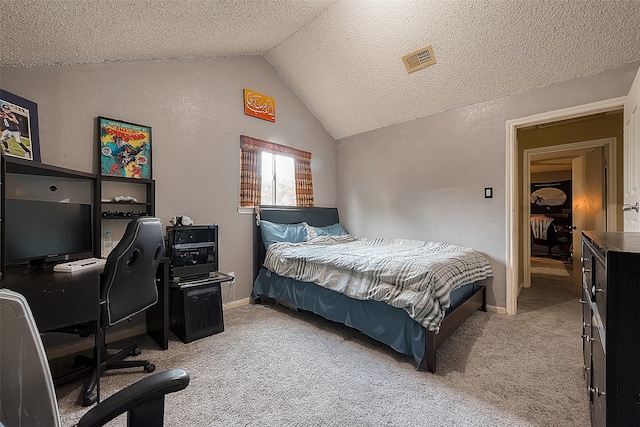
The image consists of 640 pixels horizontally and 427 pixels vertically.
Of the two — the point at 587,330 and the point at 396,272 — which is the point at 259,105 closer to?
the point at 396,272

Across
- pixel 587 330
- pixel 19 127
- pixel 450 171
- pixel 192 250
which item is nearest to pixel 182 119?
pixel 19 127

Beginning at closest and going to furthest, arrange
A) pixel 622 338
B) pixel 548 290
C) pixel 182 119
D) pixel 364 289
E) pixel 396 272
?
pixel 622 338
pixel 396 272
pixel 364 289
pixel 182 119
pixel 548 290

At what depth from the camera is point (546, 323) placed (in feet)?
8.84

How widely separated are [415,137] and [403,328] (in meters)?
2.61

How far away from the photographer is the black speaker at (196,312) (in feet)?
7.82

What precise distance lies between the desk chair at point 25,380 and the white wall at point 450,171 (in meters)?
3.40

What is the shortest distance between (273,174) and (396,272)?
235cm

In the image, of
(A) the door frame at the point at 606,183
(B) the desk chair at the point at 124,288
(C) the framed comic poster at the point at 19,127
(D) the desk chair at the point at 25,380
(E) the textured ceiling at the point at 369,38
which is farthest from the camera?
(A) the door frame at the point at 606,183

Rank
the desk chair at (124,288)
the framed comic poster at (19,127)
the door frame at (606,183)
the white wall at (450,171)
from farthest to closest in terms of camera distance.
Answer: the door frame at (606,183) < the white wall at (450,171) < the framed comic poster at (19,127) < the desk chair at (124,288)

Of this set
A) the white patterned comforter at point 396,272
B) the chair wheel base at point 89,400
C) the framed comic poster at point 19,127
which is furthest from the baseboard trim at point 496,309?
the framed comic poster at point 19,127

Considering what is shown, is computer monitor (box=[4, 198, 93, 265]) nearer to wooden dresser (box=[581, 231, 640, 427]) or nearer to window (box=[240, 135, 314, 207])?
window (box=[240, 135, 314, 207])

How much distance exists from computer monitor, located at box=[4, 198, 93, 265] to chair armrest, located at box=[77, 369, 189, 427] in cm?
168

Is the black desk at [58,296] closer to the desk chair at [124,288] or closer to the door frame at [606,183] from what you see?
the desk chair at [124,288]

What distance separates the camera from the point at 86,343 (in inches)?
89.6
